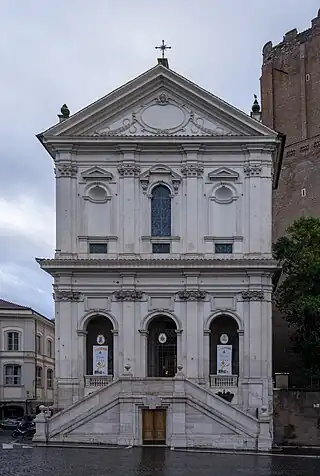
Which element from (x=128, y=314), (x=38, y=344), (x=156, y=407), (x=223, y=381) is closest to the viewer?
(x=156, y=407)

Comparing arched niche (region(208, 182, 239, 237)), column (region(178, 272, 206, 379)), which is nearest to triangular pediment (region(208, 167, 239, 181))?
arched niche (region(208, 182, 239, 237))

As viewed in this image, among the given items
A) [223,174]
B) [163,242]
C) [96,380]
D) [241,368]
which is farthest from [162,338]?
[223,174]

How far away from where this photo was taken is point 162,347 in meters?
50.7

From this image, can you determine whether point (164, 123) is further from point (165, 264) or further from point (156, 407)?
point (156, 407)

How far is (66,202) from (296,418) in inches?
642

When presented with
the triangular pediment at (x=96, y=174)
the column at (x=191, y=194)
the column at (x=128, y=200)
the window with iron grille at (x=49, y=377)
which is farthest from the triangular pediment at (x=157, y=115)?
the window with iron grille at (x=49, y=377)

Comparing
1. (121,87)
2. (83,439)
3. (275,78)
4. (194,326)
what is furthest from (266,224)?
(275,78)

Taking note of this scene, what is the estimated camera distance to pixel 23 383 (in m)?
75.6

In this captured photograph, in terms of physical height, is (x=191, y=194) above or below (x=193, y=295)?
above

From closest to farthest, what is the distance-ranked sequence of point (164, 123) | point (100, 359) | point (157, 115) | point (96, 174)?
point (100, 359) → point (96, 174) → point (164, 123) → point (157, 115)

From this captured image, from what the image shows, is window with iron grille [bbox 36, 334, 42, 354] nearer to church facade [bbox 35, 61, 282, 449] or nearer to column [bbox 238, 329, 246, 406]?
church facade [bbox 35, 61, 282, 449]

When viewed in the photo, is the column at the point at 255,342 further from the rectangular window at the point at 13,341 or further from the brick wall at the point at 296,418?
the rectangular window at the point at 13,341

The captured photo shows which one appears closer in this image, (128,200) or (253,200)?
(253,200)

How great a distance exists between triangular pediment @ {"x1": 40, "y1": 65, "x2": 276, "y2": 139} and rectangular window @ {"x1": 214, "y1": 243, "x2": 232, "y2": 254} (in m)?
5.81
